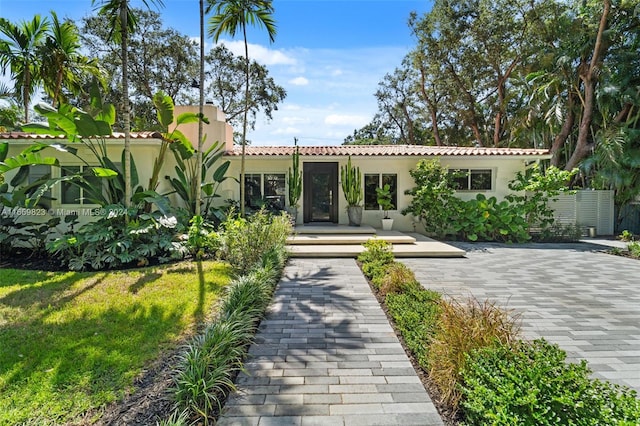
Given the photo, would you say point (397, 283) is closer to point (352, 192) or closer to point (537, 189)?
point (352, 192)

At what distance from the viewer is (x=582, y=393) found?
2232 mm

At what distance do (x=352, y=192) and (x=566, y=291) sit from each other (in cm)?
790

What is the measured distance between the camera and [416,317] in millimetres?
4309

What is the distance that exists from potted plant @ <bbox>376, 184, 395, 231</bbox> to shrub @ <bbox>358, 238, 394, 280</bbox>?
444 cm

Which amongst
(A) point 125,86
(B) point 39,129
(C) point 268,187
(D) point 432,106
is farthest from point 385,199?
(D) point 432,106

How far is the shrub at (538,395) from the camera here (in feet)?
6.86

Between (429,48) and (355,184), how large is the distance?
13.8 metres

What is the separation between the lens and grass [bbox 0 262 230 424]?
10.0 feet

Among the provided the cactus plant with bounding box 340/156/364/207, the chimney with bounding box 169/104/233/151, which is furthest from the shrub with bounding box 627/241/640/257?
the chimney with bounding box 169/104/233/151

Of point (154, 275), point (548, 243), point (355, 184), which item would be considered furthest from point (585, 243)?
point (154, 275)

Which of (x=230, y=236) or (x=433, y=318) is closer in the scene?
(x=433, y=318)

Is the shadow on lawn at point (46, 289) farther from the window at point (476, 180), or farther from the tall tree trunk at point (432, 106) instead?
the tall tree trunk at point (432, 106)

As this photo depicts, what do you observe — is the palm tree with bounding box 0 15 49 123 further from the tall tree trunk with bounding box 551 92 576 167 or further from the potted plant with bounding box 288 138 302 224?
the tall tree trunk with bounding box 551 92 576 167

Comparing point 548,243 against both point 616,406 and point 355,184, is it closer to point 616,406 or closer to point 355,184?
point 355,184
